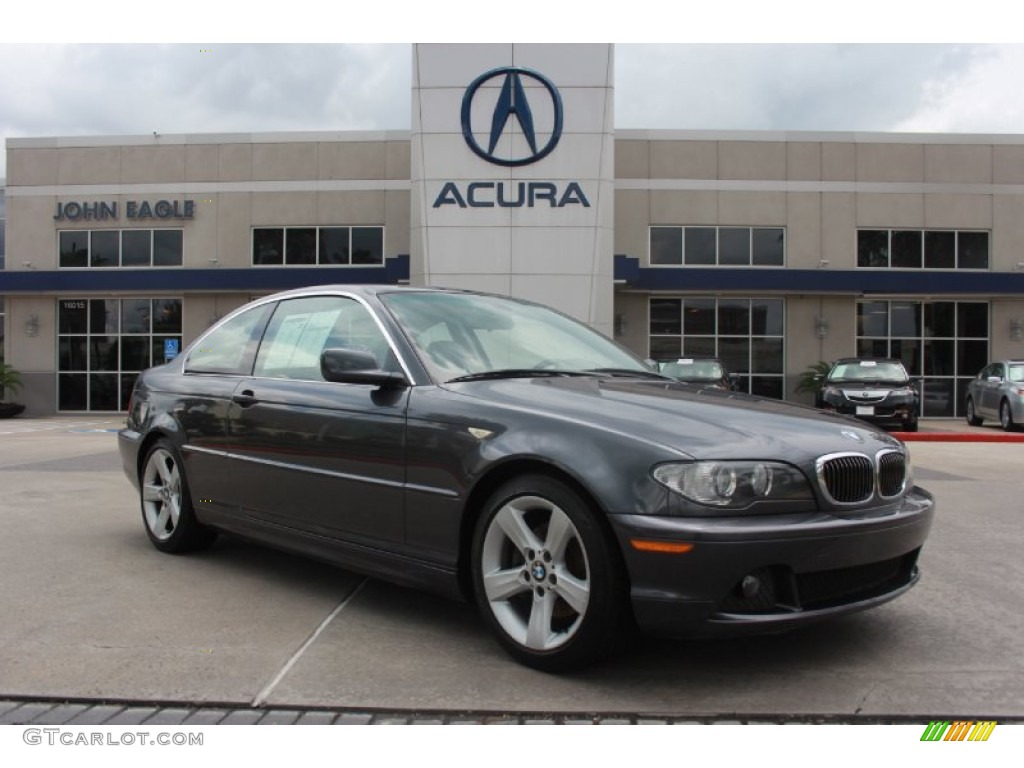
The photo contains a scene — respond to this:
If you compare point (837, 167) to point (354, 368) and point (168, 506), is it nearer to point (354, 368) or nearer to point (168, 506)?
point (168, 506)

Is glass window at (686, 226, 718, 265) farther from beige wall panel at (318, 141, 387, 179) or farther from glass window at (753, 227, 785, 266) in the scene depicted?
beige wall panel at (318, 141, 387, 179)

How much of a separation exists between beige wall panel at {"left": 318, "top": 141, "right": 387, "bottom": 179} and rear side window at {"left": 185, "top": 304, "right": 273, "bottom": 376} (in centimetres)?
1970

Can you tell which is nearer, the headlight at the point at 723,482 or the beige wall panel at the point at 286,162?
the headlight at the point at 723,482

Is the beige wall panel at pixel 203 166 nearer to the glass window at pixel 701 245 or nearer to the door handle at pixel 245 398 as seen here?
the glass window at pixel 701 245

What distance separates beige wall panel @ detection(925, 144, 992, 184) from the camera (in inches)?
931

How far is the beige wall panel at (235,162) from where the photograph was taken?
2420 centimetres

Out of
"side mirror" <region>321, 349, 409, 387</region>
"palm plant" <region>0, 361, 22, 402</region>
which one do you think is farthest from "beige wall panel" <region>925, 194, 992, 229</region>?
"palm plant" <region>0, 361, 22, 402</region>

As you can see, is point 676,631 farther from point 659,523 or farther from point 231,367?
point 231,367

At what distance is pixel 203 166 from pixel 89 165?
3.36m

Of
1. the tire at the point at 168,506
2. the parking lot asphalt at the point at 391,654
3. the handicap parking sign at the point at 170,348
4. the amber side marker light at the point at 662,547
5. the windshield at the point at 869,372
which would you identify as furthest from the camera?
the handicap parking sign at the point at 170,348

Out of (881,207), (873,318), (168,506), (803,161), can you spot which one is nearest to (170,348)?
(803,161)

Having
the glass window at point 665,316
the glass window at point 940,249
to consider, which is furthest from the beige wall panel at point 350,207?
the glass window at point 940,249

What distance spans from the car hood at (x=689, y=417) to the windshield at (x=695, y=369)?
42.8 feet

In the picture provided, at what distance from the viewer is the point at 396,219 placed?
2414 cm
